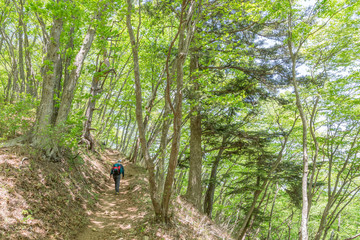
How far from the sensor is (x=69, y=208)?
5910mm

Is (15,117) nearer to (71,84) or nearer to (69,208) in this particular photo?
(71,84)

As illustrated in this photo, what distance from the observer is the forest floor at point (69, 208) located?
445 centimetres

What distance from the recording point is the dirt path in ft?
18.8

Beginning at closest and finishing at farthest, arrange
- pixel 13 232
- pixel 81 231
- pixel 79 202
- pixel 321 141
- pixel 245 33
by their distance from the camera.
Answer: pixel 13 232 → pixel 81 231 → pixel 79 202 → pixel 245 33 → pixel 321 141

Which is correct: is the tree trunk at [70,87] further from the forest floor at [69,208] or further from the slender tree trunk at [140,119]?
the slender tree trunk at [140,119]

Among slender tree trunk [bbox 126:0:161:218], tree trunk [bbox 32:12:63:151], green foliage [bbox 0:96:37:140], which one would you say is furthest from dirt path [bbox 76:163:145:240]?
green foliage [bbox 0:96:37:140]

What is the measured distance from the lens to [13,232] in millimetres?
3939

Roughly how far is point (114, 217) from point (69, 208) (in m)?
1.62

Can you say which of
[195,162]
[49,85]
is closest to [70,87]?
[49,85]

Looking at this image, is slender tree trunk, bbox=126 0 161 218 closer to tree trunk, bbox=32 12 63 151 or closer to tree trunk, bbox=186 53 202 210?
tree trunk, bbox=32 12 63 151

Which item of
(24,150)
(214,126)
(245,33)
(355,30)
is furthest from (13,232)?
(355,30)

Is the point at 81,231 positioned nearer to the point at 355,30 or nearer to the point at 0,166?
the point at 0,166

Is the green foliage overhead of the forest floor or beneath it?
overhead

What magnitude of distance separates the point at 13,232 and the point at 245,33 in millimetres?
10297
